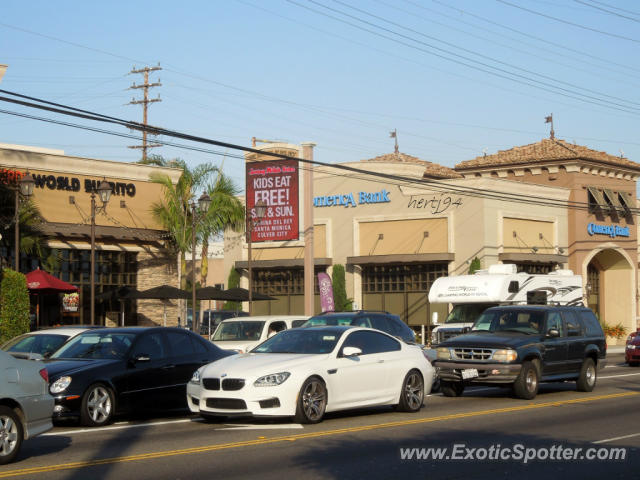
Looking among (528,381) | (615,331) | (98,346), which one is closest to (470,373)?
(528,381)

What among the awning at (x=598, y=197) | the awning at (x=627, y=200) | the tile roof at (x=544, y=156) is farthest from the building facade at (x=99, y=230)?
the awning at (x=627, y=200)

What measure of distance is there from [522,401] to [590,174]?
3713 centimetres

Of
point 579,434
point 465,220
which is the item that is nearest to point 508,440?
point 579,434

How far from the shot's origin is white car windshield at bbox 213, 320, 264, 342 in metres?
21.0

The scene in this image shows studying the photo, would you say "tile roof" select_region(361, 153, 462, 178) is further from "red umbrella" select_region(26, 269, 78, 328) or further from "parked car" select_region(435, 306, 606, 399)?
"parked car" select_region(435, 306, 606, 399)

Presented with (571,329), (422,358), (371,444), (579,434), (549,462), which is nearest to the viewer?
(549,462)

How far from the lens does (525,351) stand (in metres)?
18.8

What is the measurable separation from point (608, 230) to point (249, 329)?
3643 centimetres

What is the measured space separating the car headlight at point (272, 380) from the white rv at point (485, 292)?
545 inches

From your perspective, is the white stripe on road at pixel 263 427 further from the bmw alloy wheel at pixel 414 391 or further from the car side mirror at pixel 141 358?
the bmw alloy wheel at pixel 414 391

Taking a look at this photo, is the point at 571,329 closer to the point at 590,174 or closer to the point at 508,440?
the point at 508,440

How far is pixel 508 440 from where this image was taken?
41.4 feet

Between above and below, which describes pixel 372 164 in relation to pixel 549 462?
above

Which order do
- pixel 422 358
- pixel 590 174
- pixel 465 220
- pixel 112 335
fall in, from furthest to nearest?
pixel 590 174 → pixel 465 220 → pixel 422 358 → pixel 112 335
